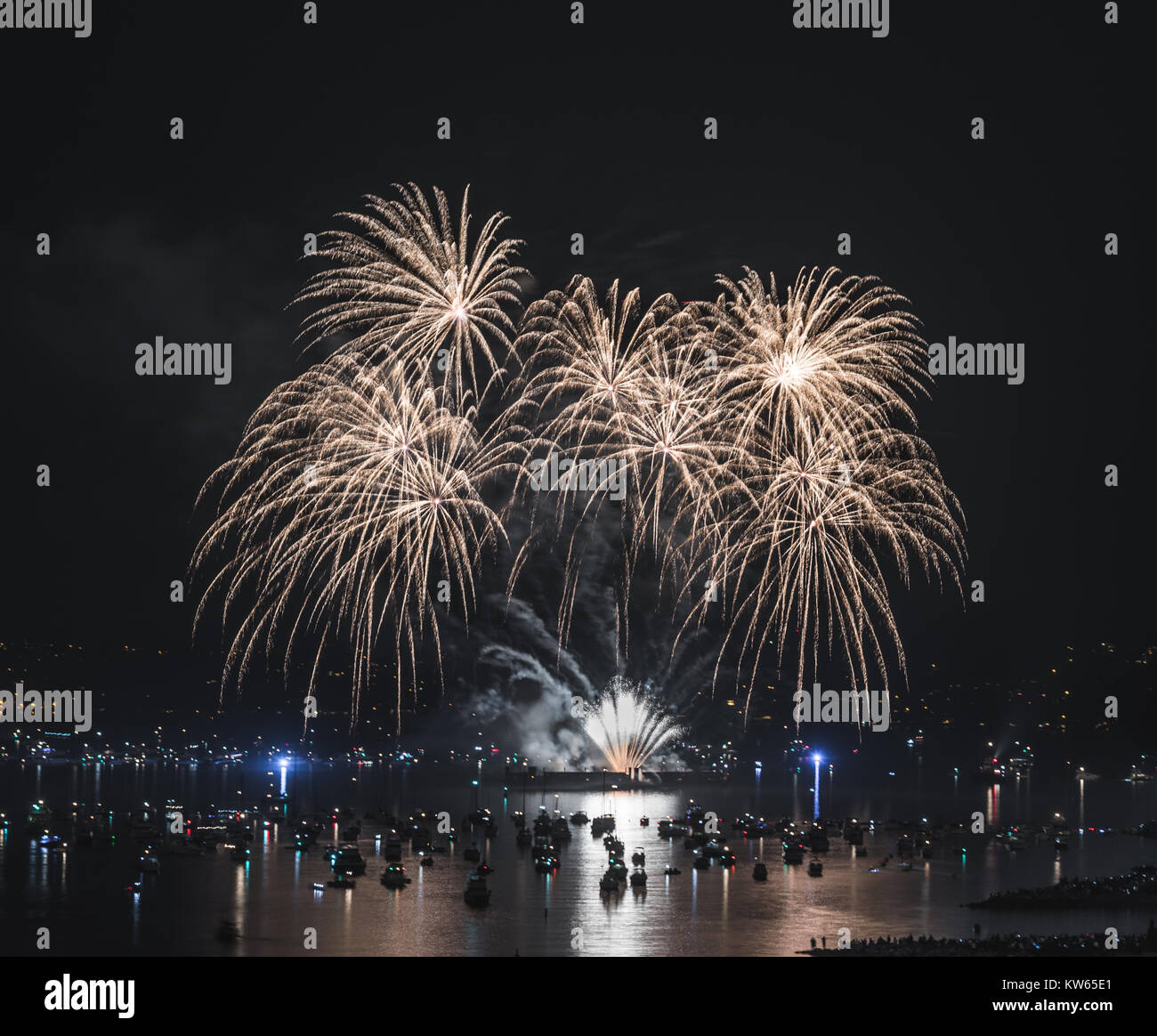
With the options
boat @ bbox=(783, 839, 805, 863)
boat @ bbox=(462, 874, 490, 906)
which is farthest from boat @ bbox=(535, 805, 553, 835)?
boat @ bbox=(462, 874, 490, 906)

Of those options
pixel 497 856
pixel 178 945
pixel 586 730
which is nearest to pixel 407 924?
pixel 178 945

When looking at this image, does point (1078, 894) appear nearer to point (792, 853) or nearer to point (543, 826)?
point (792, 853)

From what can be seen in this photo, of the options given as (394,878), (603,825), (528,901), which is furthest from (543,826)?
(528,901)

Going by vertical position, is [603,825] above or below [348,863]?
below
